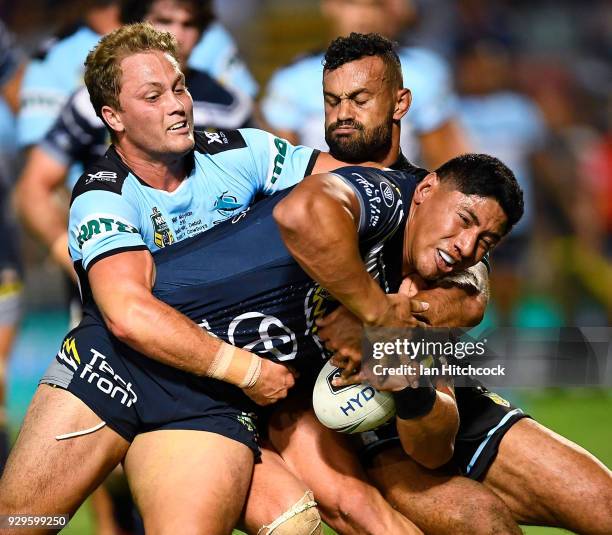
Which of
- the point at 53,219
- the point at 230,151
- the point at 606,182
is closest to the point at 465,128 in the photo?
the point at 606,182

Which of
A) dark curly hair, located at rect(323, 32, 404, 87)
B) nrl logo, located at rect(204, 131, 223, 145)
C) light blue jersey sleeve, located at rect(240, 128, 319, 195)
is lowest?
light blue jersey sleeve, located at rect(240, 128, 319, 195)

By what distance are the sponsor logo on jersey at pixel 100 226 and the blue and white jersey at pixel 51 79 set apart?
258 centimetres

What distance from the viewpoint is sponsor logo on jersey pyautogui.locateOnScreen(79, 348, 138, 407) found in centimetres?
430

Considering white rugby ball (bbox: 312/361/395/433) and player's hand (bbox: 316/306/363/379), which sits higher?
player's hand (bbox: 316/306/363/379)

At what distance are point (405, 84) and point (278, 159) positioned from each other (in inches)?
118

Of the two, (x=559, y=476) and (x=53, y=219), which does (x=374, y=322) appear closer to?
(x=559, y=476)

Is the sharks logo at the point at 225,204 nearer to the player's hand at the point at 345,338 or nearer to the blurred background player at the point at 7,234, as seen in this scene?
the player's hand at the point at 345,338

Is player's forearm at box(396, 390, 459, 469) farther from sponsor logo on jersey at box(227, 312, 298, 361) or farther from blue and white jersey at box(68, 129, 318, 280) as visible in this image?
blue and white jersey at box(68, 129, 318, 280)

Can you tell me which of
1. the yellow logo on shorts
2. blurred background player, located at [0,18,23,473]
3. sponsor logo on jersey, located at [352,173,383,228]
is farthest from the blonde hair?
blurred background player, located at [0,18,23,473]

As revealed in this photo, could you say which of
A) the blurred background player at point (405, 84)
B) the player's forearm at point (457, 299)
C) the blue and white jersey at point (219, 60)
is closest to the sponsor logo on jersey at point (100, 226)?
the player's forearm at point (457, 299)

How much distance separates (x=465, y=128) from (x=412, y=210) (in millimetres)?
5715

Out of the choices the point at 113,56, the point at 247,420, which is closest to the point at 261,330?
the point at 247,420

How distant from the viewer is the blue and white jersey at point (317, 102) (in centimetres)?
745

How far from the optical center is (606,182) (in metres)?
10.5
